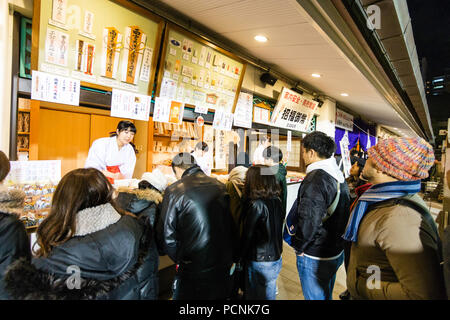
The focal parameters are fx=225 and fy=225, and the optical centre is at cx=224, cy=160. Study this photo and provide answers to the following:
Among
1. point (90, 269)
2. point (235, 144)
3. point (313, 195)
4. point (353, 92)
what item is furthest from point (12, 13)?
point (353, 92)

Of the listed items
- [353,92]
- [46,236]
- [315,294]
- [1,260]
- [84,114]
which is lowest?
[315,294]

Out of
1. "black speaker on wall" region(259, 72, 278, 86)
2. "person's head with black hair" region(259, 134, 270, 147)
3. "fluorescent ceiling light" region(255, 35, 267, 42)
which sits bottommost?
"person's head with black hair" region(259, 134, 270, 147)

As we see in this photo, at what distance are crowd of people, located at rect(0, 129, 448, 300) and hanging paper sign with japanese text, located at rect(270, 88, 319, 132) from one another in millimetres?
3779

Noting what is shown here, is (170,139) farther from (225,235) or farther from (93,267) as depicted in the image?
(93,267)

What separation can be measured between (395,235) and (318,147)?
4.82ft

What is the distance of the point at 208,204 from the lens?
2043mm

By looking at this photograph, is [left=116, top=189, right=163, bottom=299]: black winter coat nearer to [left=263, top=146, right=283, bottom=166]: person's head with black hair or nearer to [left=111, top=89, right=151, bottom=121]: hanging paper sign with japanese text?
[left=111, top=89, right=151, bottom=121]: hanging paper sign with japanese text

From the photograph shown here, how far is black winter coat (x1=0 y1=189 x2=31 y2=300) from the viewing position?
1.44 m

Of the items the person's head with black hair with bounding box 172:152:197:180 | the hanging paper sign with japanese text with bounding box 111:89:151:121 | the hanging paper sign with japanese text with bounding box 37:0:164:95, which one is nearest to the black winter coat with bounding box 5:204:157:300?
the person's head with black hair with bounding box 172:152:197:180

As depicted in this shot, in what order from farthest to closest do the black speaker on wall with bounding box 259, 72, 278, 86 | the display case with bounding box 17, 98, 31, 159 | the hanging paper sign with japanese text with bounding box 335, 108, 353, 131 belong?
the hanging paper sign with japanese text with bounding box 335, 108, 353, 131
the black speaker on wall with bounding box 259, 72, 278, 86
the display case with bounding box 17, 98, 31, 159

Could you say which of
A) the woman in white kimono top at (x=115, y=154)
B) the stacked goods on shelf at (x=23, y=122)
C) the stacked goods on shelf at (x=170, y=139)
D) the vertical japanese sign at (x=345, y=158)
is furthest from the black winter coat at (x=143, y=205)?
the vertical japanese sign at (x=345, y=158)

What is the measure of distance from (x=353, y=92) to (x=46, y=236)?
809 cm

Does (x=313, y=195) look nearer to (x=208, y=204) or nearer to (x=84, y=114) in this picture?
(x=208, y=204)

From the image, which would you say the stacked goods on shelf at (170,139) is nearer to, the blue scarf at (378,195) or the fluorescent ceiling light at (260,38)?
the fluorescent ceiling light at (260,38)
